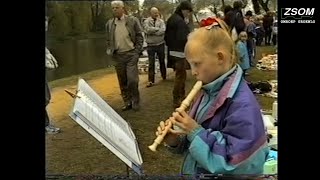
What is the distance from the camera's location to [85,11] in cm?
212

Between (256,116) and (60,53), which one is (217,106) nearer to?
(256,116)

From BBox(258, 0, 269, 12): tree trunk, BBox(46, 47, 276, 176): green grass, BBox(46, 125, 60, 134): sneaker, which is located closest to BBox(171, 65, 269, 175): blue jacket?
BBox(46, 47, 276, 176): green grass

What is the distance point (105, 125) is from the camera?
6.70ft

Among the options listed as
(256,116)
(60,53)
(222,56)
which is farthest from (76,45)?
(256,116)

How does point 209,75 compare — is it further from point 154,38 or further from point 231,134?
point 154,38

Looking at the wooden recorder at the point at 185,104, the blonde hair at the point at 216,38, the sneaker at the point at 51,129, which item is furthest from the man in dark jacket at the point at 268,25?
the sneaker at the point at 51,129

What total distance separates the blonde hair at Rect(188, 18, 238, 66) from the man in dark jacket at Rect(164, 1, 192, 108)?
170 millimetres

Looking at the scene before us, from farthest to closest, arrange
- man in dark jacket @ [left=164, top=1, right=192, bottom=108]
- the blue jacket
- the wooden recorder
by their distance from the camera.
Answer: man in dark jacket @ [left=164, top=1, right=192, bottom=108] < the wooden recorder < the blue jacket

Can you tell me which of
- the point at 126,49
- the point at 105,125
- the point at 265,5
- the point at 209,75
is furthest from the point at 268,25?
the point at 105,125

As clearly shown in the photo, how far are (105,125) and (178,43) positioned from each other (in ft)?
1.41

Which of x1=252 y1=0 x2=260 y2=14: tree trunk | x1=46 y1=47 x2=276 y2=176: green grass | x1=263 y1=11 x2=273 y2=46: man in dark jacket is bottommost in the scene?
x1=46 y1=47 x2=276 y2=176: green grass

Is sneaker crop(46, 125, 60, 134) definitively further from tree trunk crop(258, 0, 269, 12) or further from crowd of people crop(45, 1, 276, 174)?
tree trunk crop(258, 0, 269, 12)

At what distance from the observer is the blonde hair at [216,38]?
1922 mm

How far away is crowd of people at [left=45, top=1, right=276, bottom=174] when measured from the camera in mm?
1890
